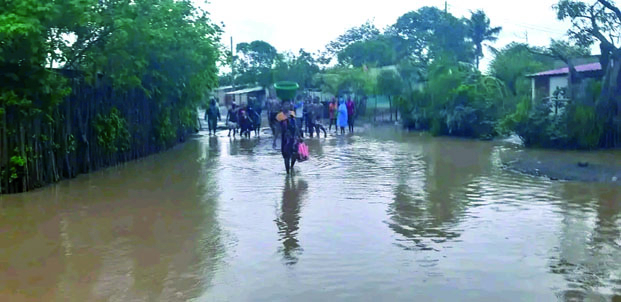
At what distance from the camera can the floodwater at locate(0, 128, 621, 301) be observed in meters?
6.64

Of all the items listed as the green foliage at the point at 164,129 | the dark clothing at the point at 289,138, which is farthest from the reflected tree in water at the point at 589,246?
the green foliage at the point at 164,129

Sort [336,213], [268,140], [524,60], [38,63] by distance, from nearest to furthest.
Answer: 1. [336,213]
2. [38,63]
3. [268,140]
4. [524,60]

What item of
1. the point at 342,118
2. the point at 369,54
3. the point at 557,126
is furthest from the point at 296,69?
the point at 557,126

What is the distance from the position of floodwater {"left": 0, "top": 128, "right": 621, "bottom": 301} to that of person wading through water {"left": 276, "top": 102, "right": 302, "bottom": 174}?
1.70ft

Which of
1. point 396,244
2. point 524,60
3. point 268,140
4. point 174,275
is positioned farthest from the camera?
point 524,60

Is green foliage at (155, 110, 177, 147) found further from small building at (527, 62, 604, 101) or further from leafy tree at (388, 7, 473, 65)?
leafy tree at (388, 7, 473, 65)

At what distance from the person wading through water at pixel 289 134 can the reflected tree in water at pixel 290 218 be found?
89 cm

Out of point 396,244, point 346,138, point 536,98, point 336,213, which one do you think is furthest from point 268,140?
point 396,244

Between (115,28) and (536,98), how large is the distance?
13181mm

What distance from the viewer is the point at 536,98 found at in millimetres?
22484

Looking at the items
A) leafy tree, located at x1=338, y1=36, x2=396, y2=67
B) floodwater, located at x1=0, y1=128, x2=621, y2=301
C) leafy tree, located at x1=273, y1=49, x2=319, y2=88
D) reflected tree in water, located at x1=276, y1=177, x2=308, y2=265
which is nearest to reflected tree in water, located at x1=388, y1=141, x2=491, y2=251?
floodwater, located at x1=0, y1=128, x2=621, y2=301

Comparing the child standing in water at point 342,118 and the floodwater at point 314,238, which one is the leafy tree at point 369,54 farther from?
the floodwater at point 314,238

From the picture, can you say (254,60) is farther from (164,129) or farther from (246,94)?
(164,129)

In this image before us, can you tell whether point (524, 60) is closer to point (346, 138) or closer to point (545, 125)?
point (346, 138)
